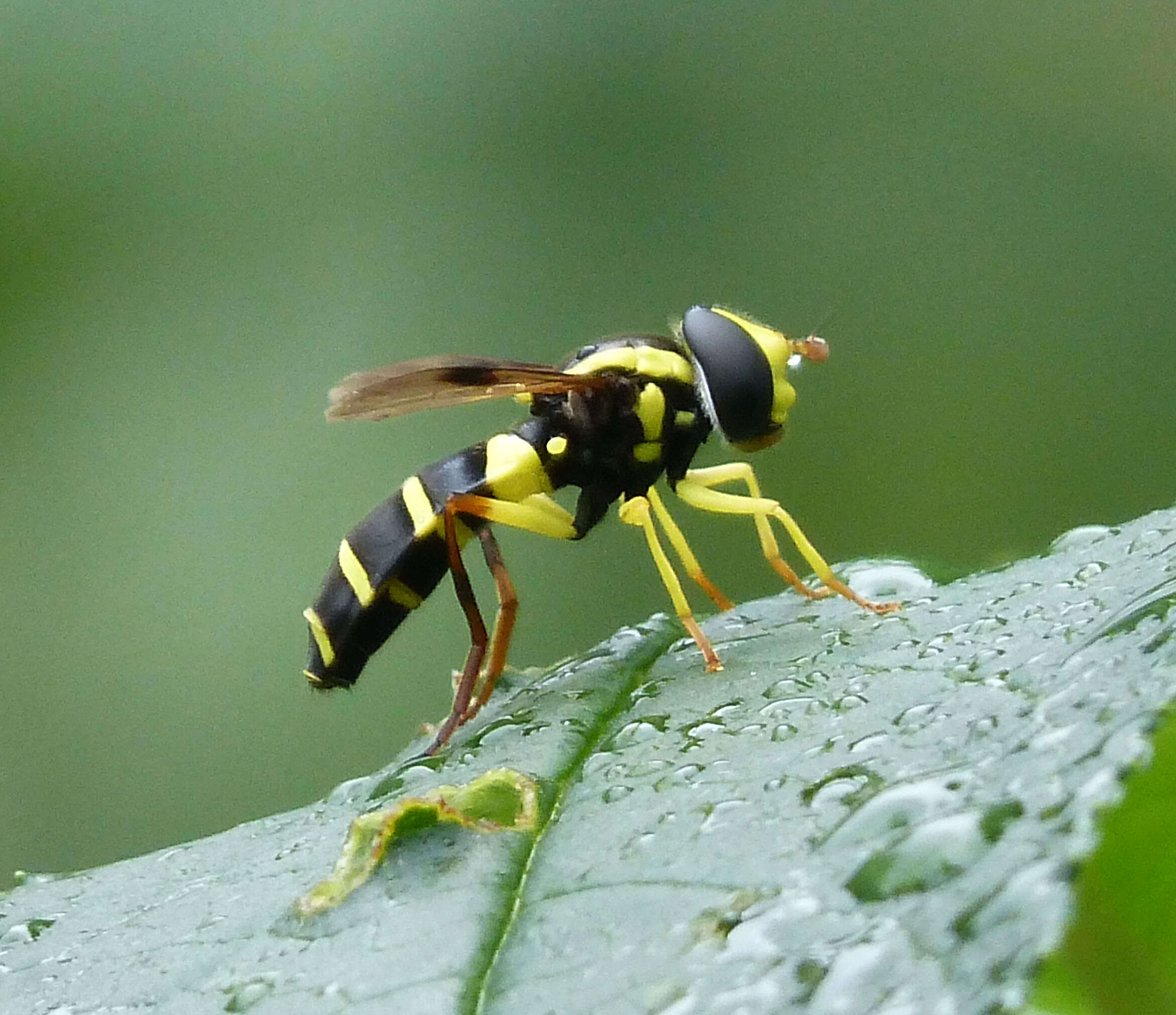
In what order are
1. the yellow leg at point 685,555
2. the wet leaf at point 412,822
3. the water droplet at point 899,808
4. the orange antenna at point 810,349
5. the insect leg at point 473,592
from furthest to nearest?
the orange antenna at point 810,349
the yellow leg at point 685,555
the insect leg at point 473,592
the wet leaf at point 412,822
the water droplet at point 899,808

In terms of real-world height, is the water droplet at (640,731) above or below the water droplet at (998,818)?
above

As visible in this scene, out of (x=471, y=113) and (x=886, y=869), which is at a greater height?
(x=471, y=113)

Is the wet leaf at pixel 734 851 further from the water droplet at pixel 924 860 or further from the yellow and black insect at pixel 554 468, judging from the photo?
the yellow and black insect at pixel 554 468

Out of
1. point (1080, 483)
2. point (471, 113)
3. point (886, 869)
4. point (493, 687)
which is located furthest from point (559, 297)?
point (886, 869)

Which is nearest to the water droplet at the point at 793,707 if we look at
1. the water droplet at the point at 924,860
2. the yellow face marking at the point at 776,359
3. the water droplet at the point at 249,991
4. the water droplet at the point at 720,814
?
the water droplet at the point at 720,814

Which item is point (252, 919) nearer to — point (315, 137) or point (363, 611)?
point (363, 611)

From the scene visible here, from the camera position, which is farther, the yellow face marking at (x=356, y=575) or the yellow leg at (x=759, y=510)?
the yellow face marking at (x=356, y=575)

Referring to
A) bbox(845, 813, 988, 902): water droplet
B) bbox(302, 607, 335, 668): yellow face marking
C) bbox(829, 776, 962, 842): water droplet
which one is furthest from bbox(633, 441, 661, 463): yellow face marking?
bbox(845, 813, 988, 902): water droplet

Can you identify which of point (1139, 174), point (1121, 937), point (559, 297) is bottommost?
point (1121, 937)
